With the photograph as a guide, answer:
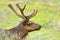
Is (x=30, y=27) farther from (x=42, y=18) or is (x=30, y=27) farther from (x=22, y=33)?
(x=42, y=18)

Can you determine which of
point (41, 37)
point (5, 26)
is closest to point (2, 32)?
point (41, 37)

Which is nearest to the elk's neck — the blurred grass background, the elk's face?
the elk's face

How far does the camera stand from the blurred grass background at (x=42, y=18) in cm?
1548

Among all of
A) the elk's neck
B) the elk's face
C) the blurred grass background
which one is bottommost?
the blurred grass background

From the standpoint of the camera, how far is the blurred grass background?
50.8 feet

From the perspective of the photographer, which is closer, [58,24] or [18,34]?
[18,34]

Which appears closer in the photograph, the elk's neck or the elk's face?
the elk's neck

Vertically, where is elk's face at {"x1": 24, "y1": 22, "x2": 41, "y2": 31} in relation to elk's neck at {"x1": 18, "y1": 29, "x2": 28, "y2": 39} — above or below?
Answer: above

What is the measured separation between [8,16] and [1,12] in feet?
2.05

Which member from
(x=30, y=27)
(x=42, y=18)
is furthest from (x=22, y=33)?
(x=42, y=18)

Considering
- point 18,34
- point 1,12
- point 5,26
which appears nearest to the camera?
point 18,34

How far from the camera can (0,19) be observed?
1761cm

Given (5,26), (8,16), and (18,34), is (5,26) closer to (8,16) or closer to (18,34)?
(8,16)

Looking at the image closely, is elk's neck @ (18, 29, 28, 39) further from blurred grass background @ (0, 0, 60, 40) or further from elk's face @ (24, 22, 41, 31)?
blurred grass background @ (0, 0, 60, 40)
